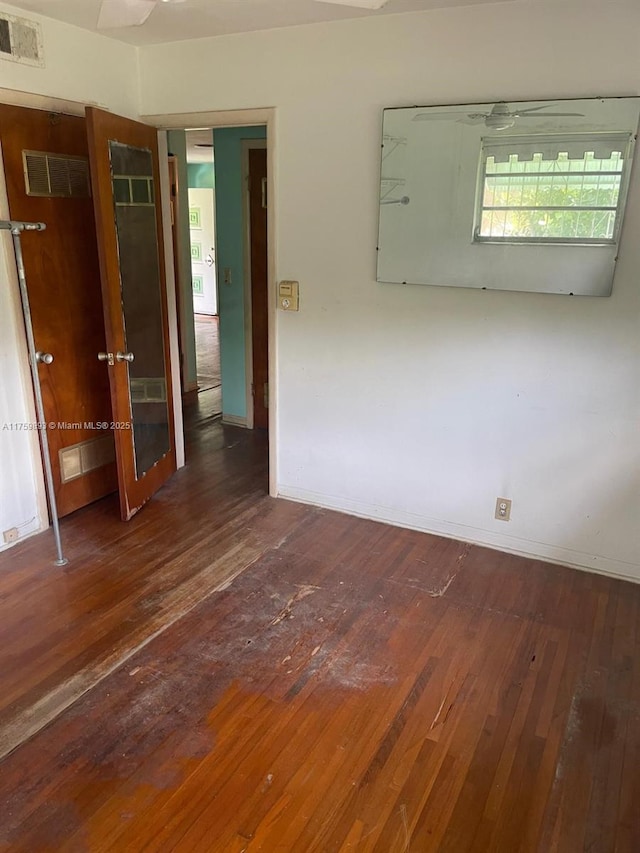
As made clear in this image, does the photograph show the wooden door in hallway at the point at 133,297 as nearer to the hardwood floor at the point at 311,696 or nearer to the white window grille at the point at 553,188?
the hardwood floor at the point at 311,696

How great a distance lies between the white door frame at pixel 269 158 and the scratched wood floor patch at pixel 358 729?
41.5 inches

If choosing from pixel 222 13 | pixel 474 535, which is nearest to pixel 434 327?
pixel 474 535

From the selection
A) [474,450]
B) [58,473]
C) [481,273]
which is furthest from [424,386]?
[58,473]


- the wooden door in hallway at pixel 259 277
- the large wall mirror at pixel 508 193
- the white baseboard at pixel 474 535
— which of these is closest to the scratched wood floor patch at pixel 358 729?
the white baseboard at pixel 474 535

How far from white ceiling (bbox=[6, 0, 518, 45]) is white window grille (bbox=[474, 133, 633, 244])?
63 cm

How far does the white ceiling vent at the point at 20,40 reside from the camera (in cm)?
283

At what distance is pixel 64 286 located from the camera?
11.0ft

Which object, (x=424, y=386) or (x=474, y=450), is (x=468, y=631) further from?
(x=424, y=386)

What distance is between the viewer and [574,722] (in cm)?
215

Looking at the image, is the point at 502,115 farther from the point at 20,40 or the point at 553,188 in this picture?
the point at 20,40

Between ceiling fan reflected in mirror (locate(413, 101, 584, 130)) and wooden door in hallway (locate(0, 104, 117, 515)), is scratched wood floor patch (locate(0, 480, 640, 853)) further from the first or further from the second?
ceiling fan reflected in mirror (locate(413, 101, 584, 130))

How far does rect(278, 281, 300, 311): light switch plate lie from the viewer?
3.50 m

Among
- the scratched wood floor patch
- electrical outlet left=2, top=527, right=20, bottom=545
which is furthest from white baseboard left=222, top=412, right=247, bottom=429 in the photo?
the scratched wood floor patch

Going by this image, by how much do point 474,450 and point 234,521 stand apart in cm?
139
